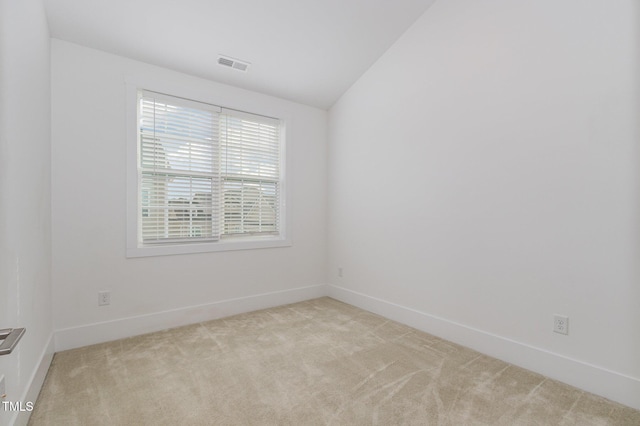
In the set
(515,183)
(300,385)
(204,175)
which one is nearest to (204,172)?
(204,175)

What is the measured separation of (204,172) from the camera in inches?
128

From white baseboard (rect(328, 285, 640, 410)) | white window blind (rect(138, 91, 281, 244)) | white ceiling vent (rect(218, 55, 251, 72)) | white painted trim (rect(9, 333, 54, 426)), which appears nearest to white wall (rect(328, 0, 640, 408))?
white baseboard (rect(328, 285, 640, 410))

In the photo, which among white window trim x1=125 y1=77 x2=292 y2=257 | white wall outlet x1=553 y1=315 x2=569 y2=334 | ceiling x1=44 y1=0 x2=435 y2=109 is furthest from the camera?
white window trim x1=125 y1=77 x2=292 y2=257

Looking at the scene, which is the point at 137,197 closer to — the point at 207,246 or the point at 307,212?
the point at 207,246

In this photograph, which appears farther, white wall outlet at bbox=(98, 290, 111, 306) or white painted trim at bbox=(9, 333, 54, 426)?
white wall outlet at bbox=(98, 290, 111, 306)

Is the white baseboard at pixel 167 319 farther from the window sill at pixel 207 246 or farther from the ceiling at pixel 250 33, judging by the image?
the ceiling at pixel 250 33

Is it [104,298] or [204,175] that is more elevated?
[204,175]

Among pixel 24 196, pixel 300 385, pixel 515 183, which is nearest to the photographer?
pixel 24 196

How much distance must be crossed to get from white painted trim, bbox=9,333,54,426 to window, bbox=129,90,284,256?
102cm

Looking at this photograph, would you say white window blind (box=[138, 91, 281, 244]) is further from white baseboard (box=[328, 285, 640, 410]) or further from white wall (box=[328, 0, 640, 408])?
white baseboard (box=[328, 285, 640, 410])

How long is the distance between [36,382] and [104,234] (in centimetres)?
117

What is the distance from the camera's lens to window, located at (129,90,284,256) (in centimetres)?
294

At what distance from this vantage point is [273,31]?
9.15 feet

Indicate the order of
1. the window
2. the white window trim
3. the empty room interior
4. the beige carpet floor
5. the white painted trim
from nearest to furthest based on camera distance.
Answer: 1. the white painted trim
2. the beige carpet floor
3. the empty room interior
4. the white window trim
5. the window
